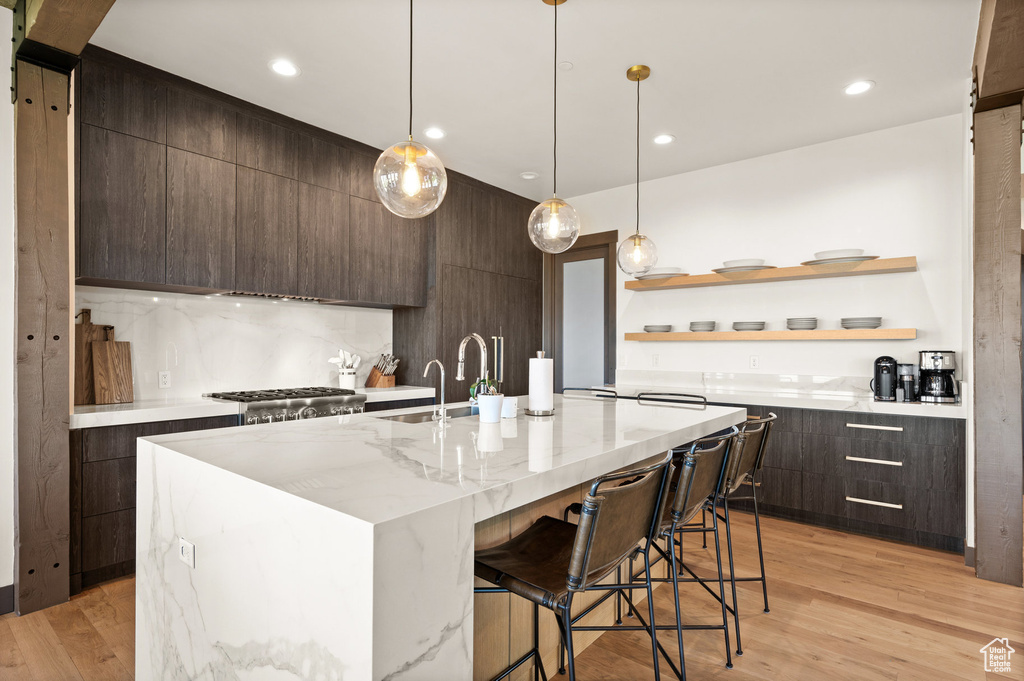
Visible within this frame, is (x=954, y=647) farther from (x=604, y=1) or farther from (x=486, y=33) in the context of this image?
(x=486, y=33)

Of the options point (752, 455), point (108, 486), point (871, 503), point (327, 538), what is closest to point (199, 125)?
point (108, 486)

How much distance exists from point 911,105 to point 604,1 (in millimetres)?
2395

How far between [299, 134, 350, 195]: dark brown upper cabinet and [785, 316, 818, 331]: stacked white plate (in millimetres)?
3499

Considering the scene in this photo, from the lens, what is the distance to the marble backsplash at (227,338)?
10.6ft

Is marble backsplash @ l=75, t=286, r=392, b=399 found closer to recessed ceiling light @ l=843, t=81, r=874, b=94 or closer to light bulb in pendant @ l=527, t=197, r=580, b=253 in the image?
light bulb in pendant @ l=527, t=197, r=580, b=253

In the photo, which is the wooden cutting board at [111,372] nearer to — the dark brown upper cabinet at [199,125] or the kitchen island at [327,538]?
the dark brown upper cabinet at [199,125]

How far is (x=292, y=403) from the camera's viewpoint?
10.9ft

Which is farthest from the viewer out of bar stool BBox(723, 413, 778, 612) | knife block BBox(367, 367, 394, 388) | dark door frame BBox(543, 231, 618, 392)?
dark door frame BBox(543, 231, 618, 392)

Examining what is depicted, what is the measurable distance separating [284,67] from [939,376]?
4343 mm

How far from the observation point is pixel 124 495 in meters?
2.77

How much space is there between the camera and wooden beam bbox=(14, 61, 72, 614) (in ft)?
7.88

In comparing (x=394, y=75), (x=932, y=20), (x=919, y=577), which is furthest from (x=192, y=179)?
(x=919, y=577)

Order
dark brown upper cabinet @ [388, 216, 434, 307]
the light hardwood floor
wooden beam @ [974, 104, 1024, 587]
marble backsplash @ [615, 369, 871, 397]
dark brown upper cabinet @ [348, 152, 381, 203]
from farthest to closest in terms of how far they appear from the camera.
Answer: dark brown upper cabinet @ [388, 216, 434, 307]
dark brown upper cabinet @ [348, 152, 381, 203]
marble backsplash @ [615, 369, 871, 397]
wooden beam @ [974, 104, 1024, 587]
the light hardwood floor

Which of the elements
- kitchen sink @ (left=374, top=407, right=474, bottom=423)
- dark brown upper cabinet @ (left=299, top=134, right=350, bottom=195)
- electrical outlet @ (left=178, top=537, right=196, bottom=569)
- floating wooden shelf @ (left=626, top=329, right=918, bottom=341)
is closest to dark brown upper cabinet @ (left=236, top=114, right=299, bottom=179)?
dark brown upper cabinet @ (left=299, top=134, right=350, bottom=195)
